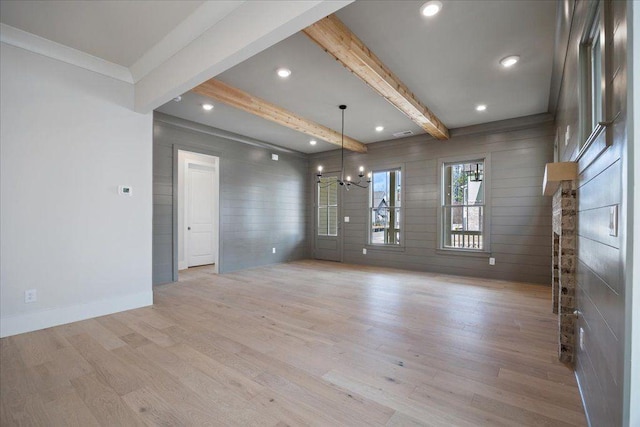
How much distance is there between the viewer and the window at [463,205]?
18.3 feet

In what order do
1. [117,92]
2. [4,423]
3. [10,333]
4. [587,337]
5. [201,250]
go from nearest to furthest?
[4,423] → [587,337] → [10,333] → [117,92] → [201,250]

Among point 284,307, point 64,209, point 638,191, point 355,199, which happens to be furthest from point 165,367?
point 355,199

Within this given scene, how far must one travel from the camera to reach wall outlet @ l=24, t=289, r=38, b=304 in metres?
2.82

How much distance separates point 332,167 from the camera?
742 cm

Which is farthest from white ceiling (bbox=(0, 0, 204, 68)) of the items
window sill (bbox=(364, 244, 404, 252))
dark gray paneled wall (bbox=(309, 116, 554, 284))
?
window sill (bbox=(364, 244, 404, 252))

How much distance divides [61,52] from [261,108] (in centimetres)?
224

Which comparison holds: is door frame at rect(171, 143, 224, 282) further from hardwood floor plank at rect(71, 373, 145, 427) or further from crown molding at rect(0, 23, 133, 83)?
hardwood floor plank at rect(71, 373, 145, 427)

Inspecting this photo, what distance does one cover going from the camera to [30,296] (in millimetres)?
2846

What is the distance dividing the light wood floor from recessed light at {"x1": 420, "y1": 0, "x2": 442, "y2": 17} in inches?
111

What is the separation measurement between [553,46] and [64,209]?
5.29m

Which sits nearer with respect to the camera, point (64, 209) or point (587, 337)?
point (587, 337)

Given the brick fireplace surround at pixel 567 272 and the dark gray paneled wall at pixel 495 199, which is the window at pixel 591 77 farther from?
the dark gray paneled wall at pixel 495 199

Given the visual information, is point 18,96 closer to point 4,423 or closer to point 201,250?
point 4,423

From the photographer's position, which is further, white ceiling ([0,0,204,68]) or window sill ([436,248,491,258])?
window sill ([436,248,491,258])
